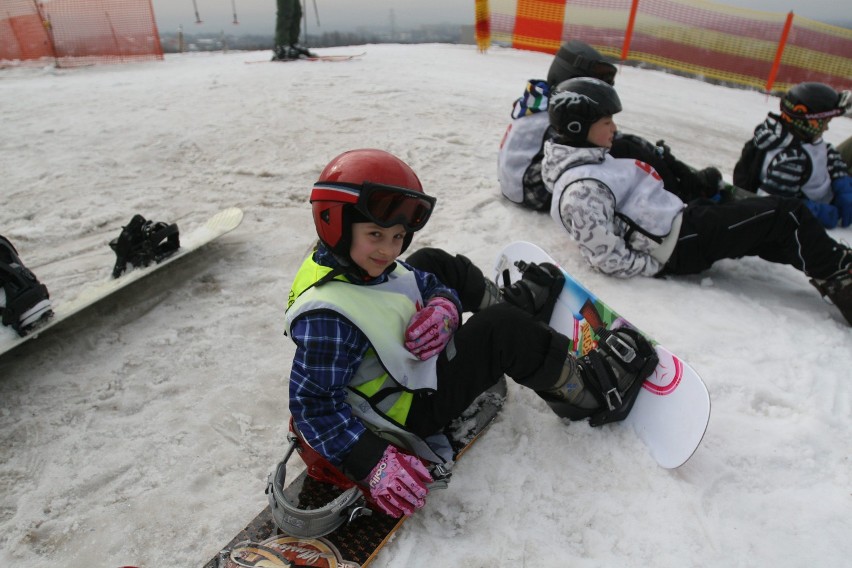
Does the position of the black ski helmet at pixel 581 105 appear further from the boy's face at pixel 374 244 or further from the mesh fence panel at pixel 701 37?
the mesh fence panel at pixel 701 37

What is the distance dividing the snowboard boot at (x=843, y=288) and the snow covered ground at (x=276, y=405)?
14 centimetres

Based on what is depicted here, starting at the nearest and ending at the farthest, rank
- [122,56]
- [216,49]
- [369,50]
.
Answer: [122,56], [369,50], [216,49]

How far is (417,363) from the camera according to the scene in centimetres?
229

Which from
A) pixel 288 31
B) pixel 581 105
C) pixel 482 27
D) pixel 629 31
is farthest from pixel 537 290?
pixel 482 27

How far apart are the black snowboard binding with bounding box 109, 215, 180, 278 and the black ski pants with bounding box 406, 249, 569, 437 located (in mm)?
2667

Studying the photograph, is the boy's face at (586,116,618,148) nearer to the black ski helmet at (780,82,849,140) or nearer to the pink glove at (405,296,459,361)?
the black ski helmet at (780,82,849,140)

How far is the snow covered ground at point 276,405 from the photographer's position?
7.25 feet

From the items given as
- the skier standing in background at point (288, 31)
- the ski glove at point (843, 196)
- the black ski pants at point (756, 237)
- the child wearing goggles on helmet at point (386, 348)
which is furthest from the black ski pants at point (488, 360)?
the skier standing in background at point (288, 31)

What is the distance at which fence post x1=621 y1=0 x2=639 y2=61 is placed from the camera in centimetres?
1285

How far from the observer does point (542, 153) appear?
4.97 metres

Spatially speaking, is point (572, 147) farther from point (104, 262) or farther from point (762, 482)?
point (104, 262)

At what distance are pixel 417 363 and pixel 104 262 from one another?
3.21 metres

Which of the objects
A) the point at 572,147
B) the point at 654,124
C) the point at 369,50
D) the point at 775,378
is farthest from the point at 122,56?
the point at 775,378

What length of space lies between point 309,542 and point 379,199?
1364mm
